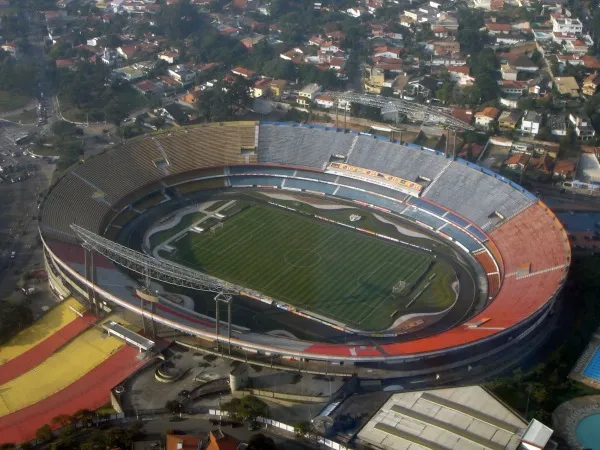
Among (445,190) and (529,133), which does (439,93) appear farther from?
(445,190)

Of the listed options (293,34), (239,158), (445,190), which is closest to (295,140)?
(239,158)

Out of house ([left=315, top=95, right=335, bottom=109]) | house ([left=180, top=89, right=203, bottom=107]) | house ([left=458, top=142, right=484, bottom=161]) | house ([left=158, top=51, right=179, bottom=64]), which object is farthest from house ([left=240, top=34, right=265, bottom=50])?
house ([left=458, top=142, right=484, bottom=161])

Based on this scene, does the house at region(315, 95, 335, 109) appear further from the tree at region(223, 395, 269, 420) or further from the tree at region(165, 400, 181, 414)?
the tree at region(165, 400, 181, 414)

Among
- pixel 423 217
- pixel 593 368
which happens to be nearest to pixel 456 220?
pixel 423 217

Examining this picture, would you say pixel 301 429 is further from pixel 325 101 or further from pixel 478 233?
pixel 325 101

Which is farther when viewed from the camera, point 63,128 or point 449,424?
point 63,128

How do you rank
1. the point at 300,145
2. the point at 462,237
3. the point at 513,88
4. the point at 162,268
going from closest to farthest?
the point at 162,268 → the point at 462,237 → the point at 300,145 → the point at 513,88
